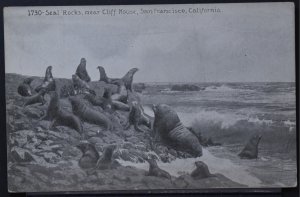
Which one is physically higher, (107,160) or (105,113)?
(105,113)

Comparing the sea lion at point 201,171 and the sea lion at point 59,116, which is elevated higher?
the sea lion at point 59,116

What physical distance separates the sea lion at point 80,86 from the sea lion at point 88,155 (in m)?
0.16

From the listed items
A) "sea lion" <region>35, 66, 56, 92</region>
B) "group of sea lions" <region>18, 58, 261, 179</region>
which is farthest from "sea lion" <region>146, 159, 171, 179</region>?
"sea lion" <region>35, 66, 56, 92</region>

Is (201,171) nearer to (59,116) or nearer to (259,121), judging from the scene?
(259,121)

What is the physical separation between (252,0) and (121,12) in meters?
0.40

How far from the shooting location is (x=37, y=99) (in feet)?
6.17

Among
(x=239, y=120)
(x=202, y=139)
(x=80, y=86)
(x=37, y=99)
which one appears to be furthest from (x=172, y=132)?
(x=37, y=99)

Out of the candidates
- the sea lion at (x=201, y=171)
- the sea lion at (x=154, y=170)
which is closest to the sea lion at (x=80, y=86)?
the sea lion at (x=154, y=170)

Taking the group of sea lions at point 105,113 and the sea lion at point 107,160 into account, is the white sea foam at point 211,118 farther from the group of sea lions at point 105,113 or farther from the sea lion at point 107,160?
the sea lion at point 107,160

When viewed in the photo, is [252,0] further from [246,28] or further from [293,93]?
[293,93]

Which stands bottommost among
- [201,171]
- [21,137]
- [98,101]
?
[201,171]

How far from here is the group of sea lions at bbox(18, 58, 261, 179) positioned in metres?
1.88

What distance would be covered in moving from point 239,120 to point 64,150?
21.3 inches

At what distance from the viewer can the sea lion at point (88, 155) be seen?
1886 millimetres
